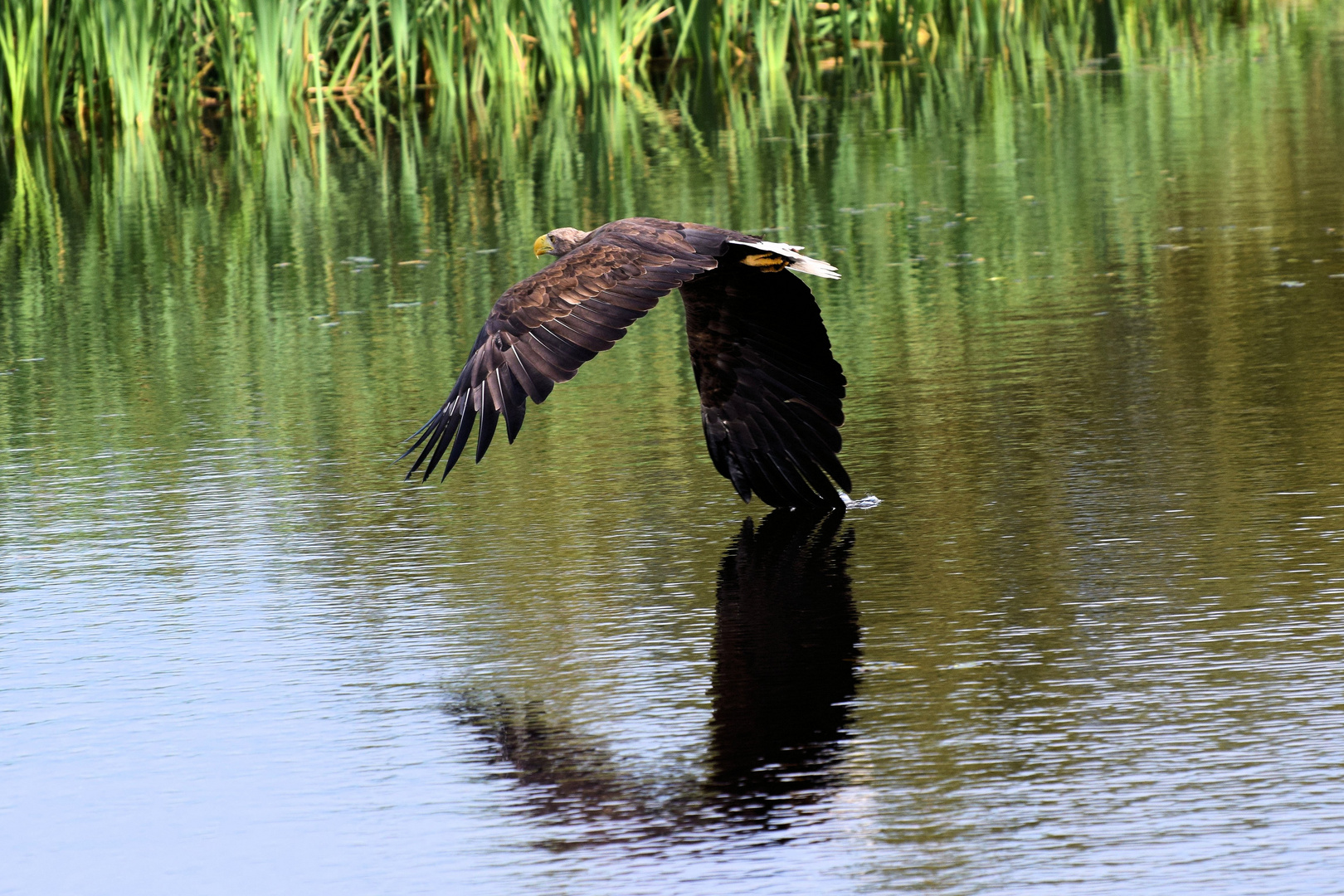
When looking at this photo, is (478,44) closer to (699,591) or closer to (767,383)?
(767,383)

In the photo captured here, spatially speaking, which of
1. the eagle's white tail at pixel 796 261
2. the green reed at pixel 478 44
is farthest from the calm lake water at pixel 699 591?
the green reed at pixel 478 44

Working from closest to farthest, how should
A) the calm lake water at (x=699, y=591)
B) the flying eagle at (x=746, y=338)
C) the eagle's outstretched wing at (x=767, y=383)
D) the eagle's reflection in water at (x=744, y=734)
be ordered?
the calm lake water at (x=699, y=591), the eagle's reflection in water at (x=744, y=734), the flying eagle at (x=746, y=338), the eagle's outstretched wing at (x=767, y=383)

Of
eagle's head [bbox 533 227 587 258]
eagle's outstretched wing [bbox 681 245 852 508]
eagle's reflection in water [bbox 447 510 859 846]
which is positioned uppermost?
eagle's head [bbox 533 227 587 258]

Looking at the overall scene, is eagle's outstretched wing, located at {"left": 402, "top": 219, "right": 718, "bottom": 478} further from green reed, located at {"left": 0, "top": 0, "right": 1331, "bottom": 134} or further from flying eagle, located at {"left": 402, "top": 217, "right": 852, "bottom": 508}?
green reed, located at {"left": 0, "top": 0, "right": 1331, "bottom": 134}

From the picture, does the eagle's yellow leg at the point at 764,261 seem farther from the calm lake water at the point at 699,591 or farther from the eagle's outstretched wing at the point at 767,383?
the calm lake water at the point at 699,591

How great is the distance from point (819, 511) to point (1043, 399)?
1.60 m

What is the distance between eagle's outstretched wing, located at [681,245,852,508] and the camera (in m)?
7.09

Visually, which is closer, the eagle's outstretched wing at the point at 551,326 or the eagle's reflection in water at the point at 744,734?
the eagle's reflection in water at the point at 744,734

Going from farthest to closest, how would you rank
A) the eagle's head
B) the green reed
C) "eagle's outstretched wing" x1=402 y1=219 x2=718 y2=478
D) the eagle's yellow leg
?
the green reed → the eagle's head → the eagle's yellow leg → "eagle's outstretched wing" x1=402 y1=219 x2=718 y2=478

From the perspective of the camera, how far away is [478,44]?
22562 millimetres

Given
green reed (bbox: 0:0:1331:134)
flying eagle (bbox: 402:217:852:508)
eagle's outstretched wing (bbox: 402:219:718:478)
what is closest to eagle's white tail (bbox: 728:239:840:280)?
flying eagle (bbox: 402:217:852:508)

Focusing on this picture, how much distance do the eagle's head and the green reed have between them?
13.5m

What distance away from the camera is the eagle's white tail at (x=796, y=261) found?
658cm

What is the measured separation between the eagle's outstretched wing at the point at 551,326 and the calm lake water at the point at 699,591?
22.2 inches
